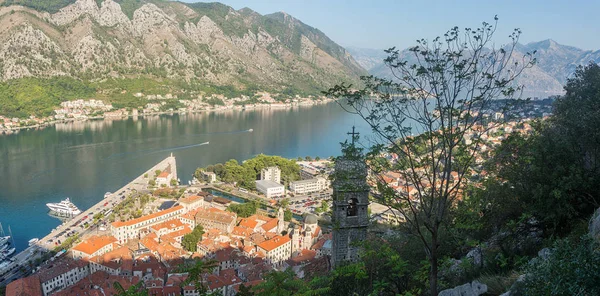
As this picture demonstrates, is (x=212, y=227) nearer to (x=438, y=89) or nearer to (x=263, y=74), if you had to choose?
(x=438, y=89)

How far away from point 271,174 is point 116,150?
47.3 ft

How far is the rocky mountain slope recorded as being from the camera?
58.6 meters

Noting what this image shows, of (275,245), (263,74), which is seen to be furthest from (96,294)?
(263,74)

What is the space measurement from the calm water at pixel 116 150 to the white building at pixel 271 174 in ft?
16.8

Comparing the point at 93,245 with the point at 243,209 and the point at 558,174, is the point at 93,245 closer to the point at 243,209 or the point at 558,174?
the point at 243,209

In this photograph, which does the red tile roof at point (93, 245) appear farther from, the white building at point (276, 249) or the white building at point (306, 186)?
the white building at point (306, 186)

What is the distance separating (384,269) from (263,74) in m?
83.5

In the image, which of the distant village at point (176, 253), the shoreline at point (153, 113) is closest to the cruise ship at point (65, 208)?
the distant village at point (176, 253)

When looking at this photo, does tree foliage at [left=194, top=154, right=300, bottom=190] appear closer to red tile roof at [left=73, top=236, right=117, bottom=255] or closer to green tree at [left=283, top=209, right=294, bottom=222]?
green tree at [left=283, top=209, right=294, bottom=222]

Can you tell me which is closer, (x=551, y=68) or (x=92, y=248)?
(x=92, y=248)

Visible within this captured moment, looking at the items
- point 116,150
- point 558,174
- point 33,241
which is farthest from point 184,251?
point 116,150

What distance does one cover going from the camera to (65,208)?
18672mm

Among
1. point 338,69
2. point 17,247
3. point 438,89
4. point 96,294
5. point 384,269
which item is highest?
point 338,69

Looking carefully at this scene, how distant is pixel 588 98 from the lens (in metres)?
4.62
